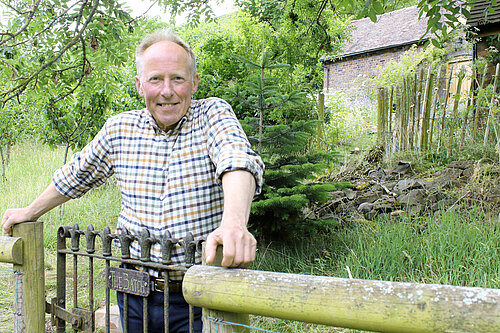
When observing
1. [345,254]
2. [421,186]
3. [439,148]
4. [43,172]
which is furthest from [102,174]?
[43,172]

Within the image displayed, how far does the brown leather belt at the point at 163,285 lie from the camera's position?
179 centimetres

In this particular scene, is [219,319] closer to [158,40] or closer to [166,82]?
[166,82]

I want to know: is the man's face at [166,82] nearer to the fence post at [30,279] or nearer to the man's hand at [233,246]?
the man's hand at [233,246]

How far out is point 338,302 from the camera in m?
1.08

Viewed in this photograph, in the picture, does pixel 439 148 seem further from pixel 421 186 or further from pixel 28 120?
pixel 28 120

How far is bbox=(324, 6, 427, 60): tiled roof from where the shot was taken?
20.1 m

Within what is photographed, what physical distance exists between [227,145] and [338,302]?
0.76 meters

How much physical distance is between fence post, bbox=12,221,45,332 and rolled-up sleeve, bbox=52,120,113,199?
0.23m

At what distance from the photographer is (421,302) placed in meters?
0.98

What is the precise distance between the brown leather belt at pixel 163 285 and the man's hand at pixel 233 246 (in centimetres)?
59

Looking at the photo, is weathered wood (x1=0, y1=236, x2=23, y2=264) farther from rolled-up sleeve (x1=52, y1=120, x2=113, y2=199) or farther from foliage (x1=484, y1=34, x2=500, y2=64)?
foliage (x1=484, y1=34, x2=500, y2=64)

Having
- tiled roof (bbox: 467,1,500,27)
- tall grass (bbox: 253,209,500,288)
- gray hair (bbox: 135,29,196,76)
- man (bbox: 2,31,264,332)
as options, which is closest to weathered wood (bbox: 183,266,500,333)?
man (bbox: 2,31,264,332)

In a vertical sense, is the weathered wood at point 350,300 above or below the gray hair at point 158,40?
Result: below

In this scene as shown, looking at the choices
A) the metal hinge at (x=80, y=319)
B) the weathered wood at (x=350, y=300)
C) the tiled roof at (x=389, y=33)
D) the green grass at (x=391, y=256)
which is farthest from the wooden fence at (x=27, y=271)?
the tiled roof at (x=389, y=33)
